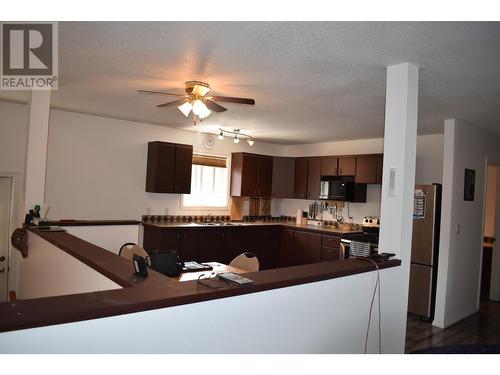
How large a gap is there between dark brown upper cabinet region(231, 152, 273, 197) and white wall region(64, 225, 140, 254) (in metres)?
2.63

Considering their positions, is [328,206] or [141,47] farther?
→ [328,206]

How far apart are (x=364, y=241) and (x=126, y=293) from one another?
424cm

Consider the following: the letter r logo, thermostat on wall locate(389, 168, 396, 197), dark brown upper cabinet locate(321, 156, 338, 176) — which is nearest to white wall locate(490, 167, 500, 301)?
dark brown upper cabinet locate(321, 156, 338, 176)

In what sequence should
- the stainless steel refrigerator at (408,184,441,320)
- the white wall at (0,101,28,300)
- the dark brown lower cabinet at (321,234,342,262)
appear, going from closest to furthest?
the stainless steel refrigerator at (408,184,441,320), the white wall at (0,101,28,300), the dark brown lower cabinet at (321,234,342,262)

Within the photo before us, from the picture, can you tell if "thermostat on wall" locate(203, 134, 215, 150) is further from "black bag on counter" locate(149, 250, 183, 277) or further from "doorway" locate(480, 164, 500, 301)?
"doorway" locate(480, 164, 500, 301)

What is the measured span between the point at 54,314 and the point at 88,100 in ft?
12.5

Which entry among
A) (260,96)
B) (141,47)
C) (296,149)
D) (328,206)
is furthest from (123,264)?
(296,149)

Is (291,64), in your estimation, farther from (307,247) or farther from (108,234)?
(307,247)

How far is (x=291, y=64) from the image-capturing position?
2.86 metres

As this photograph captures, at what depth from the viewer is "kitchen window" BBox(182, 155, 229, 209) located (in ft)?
21.8

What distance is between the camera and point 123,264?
218cm

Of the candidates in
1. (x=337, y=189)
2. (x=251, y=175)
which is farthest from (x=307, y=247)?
(x=251, y=175)
